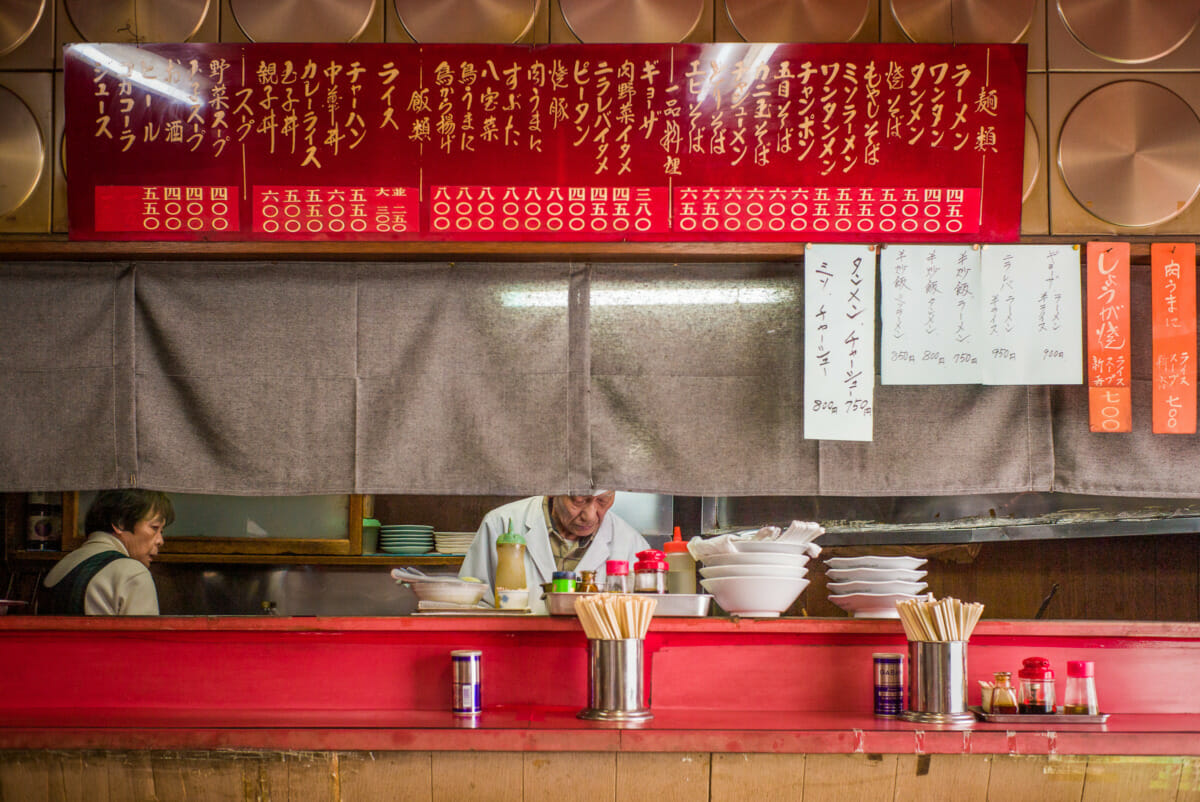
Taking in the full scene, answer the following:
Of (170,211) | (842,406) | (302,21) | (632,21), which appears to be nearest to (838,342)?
(842,406)

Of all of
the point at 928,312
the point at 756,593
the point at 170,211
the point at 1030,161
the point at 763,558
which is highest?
the point at 1030,161

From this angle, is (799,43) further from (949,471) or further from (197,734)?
(197,734)

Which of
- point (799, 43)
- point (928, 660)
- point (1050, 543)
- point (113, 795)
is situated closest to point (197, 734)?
point (113, 795)

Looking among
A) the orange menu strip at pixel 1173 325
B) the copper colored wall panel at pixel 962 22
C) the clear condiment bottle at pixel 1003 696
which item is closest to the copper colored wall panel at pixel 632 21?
the copper colored wall panel at pixel 962 22

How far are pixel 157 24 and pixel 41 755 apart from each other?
246 centimetres

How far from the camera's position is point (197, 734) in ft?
9.59

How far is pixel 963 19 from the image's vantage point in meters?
3.71

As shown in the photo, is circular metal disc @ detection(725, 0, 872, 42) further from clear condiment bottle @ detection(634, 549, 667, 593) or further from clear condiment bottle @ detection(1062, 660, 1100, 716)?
clear condiment bottle @ detection(1062, 660, 1100, 716)

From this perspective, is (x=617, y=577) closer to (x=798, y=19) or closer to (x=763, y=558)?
(x=763, y=558)

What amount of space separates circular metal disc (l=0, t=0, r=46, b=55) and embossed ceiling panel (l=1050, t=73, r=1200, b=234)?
3.63 metres

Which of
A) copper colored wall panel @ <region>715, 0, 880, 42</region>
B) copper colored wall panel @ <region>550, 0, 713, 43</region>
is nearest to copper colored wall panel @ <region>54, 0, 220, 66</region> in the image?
copper colored wall panel @ <region>550, 0, 713, 43</region>

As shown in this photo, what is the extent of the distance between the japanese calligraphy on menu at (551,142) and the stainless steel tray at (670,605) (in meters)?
1.20

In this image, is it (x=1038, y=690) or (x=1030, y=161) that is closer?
(x=1038, y=690)

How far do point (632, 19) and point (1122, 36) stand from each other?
68.8 inches
